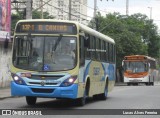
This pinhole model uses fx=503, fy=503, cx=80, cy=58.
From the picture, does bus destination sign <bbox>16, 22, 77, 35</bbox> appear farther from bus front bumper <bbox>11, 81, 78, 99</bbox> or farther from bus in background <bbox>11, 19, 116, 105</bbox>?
bus front bumper <bbox>11, 81, 78, 99</bbox>

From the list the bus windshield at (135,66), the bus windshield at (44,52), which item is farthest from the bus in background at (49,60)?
the bus windshield at (135,66)

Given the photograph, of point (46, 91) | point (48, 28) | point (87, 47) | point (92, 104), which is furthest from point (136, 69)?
point (46, 91)

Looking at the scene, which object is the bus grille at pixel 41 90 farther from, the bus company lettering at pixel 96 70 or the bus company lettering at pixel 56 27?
the bus company lettering at pixel 96 70

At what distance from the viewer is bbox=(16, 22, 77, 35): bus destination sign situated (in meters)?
17.4

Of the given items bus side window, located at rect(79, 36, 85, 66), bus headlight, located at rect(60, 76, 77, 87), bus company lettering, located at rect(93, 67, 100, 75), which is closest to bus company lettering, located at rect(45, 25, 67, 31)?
bus side window, located at rect(79, 36, 85, 66)

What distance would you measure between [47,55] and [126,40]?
1958 inches

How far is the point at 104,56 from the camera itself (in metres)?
23.0

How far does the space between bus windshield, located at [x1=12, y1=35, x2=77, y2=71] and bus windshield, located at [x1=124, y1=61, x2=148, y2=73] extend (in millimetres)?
37710

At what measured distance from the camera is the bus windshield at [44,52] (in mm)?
16875

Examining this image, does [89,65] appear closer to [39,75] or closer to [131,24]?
[39,75]

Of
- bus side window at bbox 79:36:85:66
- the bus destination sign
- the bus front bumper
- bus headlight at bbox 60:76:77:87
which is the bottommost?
the bus front bumper

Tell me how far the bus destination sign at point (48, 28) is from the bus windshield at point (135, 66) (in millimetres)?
37443

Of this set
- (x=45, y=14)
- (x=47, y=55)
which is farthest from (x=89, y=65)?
(x=45, y=14)

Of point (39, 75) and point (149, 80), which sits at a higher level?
point (39, 75)
